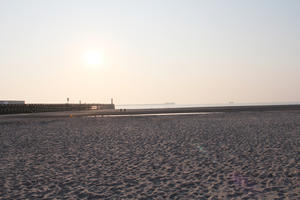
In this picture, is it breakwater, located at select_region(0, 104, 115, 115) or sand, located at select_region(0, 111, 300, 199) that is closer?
sand, located at select_region(0, 111, 300, 199)

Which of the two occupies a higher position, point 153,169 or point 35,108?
point 35,108

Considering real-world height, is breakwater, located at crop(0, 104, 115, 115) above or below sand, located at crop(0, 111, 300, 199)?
above

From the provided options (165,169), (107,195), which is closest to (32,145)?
(165,169)

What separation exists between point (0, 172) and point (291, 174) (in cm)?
789

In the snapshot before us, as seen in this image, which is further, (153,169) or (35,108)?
(35,108)

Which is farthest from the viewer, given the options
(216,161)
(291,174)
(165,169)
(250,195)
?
(216,161)

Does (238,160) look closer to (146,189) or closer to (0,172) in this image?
(146,189)

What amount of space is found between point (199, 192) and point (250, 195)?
3.33 feet

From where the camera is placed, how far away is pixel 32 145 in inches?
521

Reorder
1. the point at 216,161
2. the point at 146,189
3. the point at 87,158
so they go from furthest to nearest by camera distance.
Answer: the point at 87,158 → the point at 216,161 → the point at 146,189

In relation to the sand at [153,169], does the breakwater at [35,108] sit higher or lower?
higher

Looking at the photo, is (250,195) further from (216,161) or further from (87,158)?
(87,158)

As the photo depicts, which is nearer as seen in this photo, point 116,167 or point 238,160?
point 116,167

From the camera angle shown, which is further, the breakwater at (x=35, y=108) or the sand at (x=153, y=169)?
the breakwater at (x=35, y=108)
